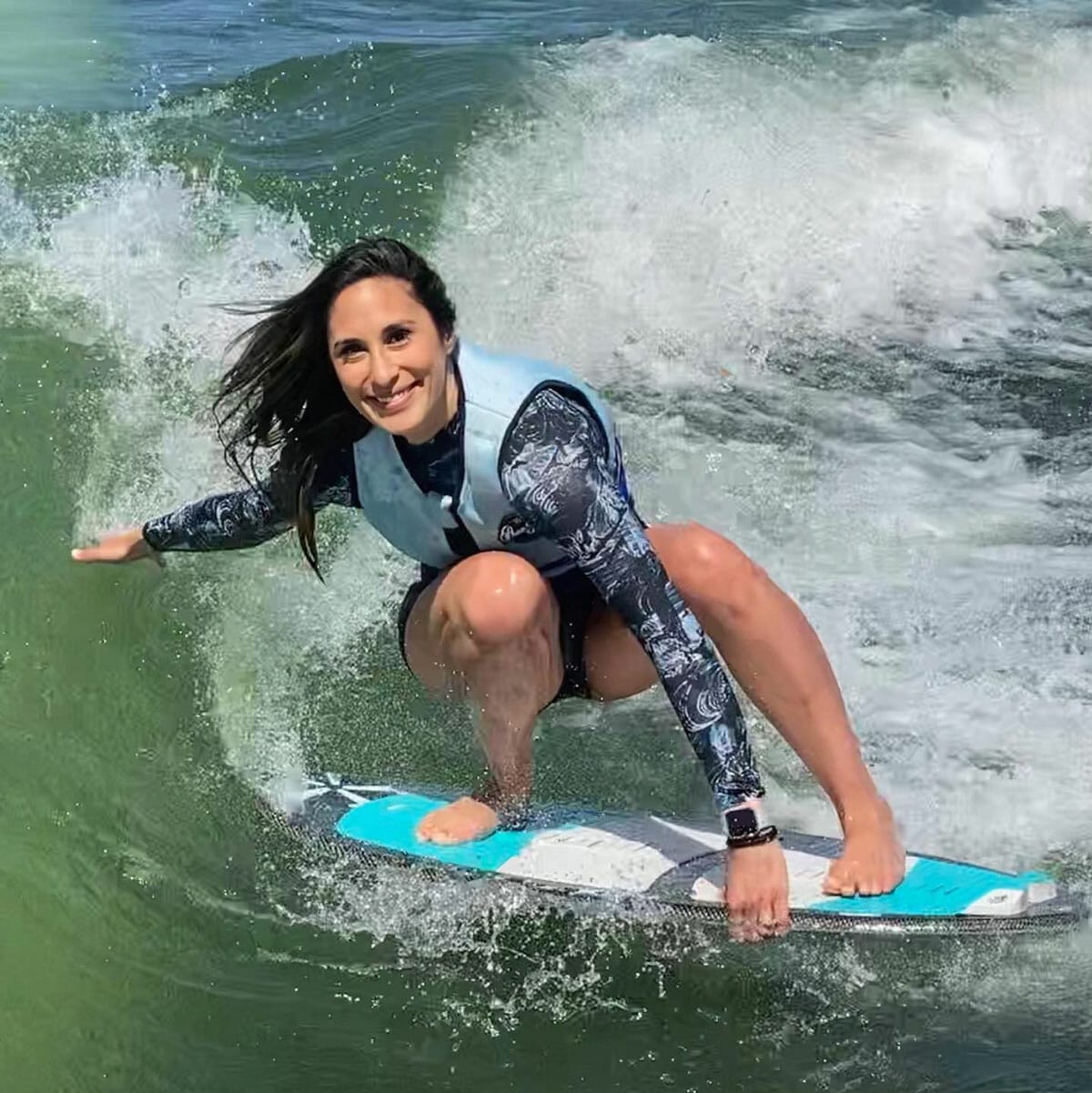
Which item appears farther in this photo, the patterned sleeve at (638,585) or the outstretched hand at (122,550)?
the outstretched hand at (122,550)

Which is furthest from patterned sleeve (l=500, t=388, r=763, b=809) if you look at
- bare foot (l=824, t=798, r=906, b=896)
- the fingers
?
bare foot (l=824, t=798, r=906, b=896)

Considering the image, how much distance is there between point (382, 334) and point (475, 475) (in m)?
0.36

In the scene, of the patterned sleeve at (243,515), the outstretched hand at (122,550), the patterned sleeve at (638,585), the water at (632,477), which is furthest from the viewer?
the outstretched hand at (122,550)

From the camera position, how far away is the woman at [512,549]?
2.81m

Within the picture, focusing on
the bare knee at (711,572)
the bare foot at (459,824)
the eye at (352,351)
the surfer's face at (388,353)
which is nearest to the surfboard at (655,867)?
the bare foot at (459,824)

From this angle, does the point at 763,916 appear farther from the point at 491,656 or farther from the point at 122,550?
the point at 122,550

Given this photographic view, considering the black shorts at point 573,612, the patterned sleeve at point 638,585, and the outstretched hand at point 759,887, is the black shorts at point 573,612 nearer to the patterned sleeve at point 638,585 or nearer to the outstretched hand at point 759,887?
the patterned sleeve at point 638,585

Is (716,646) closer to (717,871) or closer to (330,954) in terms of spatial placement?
(717,871)

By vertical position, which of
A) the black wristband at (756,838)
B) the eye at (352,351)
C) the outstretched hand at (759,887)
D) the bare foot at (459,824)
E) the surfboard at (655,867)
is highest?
the eye at (352,351)

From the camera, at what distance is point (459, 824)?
341cm

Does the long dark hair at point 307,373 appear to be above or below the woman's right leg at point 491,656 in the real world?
above

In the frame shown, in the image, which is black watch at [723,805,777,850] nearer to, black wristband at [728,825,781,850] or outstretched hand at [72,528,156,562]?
black wristband at [728,825,781,850]

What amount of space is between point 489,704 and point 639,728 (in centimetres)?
85

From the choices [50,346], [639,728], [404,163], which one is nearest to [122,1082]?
[639,728]
